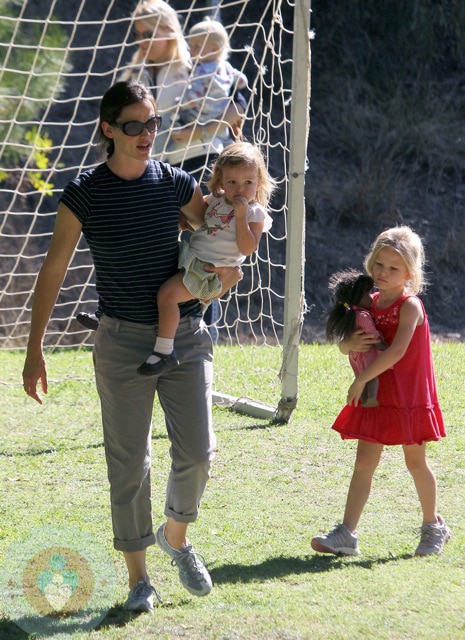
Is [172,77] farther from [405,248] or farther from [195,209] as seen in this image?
[195,209]

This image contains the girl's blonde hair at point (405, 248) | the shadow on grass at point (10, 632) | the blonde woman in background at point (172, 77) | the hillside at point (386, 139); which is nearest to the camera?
the shadow on grass at point (10, 632)

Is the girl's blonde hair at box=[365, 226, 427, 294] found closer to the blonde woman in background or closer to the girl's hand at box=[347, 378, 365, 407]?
the girl's hand at box=[347, 378, 365, 407]

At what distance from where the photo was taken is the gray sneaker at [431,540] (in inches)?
164

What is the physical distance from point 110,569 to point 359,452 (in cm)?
106

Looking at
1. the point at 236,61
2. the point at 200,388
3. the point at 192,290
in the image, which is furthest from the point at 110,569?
the point at 236,61

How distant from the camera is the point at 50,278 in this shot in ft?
11.6

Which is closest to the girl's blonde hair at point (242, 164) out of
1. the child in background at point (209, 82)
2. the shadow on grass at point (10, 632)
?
the shadow on grass at point (10, 632)

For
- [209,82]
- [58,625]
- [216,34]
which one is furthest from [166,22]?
[58,625]

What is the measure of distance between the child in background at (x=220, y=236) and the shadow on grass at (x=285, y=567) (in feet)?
3.01

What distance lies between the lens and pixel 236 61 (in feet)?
49.1

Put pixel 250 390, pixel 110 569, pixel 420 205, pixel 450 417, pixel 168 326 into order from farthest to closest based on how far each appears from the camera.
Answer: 1. pixel 420 205
2. pixel 250 390
3. pixel 450 417
4. pixel 110 569
5. pixel 168 326

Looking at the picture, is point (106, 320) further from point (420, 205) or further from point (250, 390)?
point (420, 205)

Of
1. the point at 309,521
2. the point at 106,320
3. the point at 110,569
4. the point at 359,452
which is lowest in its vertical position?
the point at 110,569

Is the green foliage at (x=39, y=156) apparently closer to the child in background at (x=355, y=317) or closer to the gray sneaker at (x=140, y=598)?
the child in background at (x=355, y=317)
